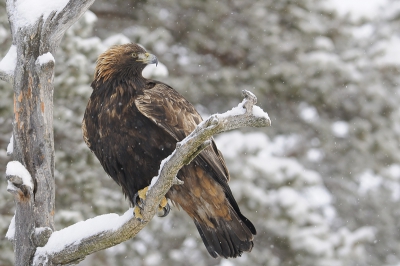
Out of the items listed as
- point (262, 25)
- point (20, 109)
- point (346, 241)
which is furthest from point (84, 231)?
point (262, 25)

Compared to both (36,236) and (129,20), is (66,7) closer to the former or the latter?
(36,236)

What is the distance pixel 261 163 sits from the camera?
8445 mm

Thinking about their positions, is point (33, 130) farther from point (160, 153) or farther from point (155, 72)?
point (155, 72)

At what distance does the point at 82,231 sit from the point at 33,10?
1363 mm

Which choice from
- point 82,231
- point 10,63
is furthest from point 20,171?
point 10,63

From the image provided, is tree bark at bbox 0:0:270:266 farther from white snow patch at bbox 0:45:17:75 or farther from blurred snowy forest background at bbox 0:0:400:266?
blurred snowy forest background at bbox 0:0:400:266

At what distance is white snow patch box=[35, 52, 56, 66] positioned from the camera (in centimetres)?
365

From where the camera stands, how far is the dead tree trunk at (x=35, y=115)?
3627mm

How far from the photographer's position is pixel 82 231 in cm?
354

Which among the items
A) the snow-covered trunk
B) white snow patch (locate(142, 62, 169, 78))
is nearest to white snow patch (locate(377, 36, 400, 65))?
white snow patch (locate(142, 62, 169, 78))

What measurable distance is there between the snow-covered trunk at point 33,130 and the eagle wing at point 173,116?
0.64 m

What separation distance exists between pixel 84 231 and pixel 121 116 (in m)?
0.87

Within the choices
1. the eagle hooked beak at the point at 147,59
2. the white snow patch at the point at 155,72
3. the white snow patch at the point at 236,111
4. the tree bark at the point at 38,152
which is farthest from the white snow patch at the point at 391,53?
the white snow patch at the point at 236,111

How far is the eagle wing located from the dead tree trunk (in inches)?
25.5
